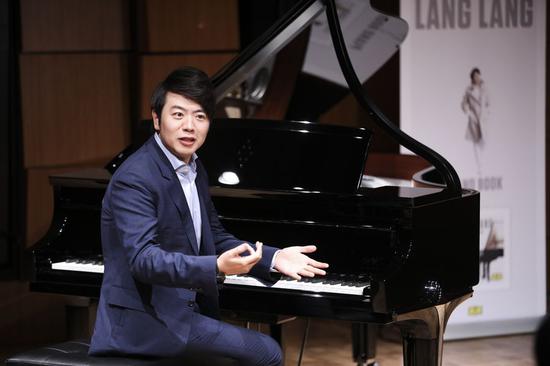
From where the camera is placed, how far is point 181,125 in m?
2.63

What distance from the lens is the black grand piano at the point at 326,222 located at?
305 cm

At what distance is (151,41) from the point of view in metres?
5.94

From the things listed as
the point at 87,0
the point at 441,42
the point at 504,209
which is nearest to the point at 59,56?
the point at 87,0

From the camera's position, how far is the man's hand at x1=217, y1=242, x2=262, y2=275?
7.80ft

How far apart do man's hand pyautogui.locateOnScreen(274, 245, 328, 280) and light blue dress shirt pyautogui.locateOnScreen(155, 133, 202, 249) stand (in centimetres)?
23

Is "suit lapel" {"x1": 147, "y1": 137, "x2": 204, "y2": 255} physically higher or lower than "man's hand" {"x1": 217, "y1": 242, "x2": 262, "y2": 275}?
higher

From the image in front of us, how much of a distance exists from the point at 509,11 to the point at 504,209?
99cm

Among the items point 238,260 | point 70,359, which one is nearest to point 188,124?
point 238,260

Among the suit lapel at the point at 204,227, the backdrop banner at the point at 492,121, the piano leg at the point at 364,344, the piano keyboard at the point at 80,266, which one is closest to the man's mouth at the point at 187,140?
the suit lapel at the point at 204,227

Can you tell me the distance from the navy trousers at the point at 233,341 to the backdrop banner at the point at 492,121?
7.80ft

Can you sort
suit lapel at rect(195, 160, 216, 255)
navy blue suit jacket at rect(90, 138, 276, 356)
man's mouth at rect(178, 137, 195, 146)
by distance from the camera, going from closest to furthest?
navy blue suit jacket at rect(90, 138, 276, 356)
man's mouth at rect(178, 137, 195, 146)
suit lapel at rect(195, 160, 216, 255)

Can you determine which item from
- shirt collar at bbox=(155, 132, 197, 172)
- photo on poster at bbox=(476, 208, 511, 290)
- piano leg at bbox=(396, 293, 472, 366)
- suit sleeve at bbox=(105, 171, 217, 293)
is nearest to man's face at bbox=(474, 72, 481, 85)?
photo on poster at bbox=(476, 208, 511, 290)

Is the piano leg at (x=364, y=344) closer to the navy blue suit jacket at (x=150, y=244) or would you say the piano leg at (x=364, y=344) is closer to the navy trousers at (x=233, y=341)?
the navy trousers at (x=233, y=341)

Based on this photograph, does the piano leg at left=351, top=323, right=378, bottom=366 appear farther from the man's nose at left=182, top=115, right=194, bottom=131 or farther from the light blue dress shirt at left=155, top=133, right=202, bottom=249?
the man's nose at left=182, top=115, right=194, bottom=131
